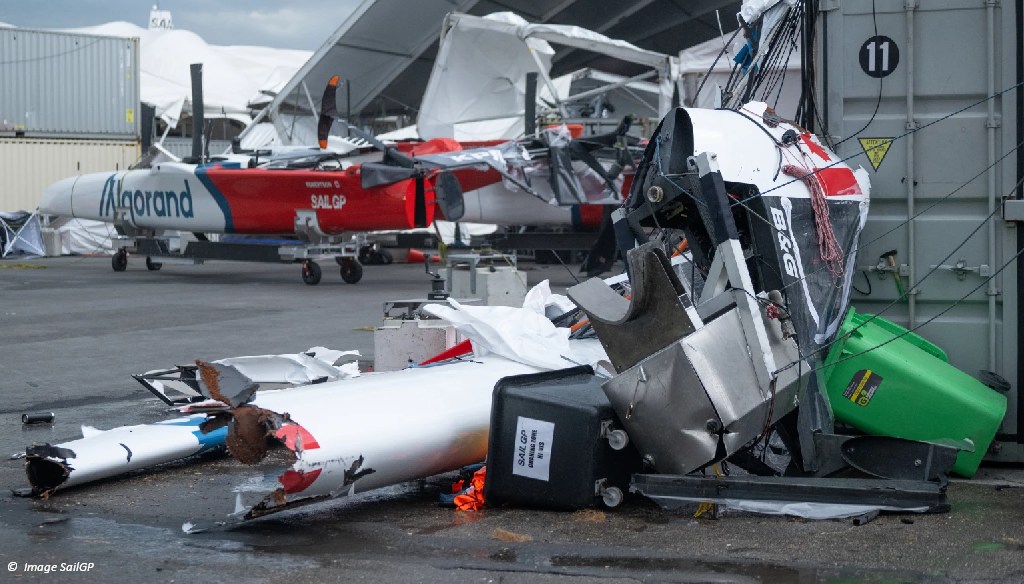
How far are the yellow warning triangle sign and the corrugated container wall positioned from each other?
2873cm

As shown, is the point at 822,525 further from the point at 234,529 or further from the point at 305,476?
the point at 234,529

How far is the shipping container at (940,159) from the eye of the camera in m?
5.86

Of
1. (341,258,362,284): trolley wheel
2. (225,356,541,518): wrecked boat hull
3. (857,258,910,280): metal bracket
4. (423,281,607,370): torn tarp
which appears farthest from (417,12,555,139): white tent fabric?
(225,356,541,518): wrecked boat hull

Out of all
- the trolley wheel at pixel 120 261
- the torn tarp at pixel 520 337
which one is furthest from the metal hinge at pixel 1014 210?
the trolley wheel at pixel 120 261

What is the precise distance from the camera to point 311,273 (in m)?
18.1

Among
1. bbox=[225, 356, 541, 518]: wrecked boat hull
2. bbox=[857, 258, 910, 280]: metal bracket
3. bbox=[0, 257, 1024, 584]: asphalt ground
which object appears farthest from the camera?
bbox=[857, 258, 910, 280]: metal bracket

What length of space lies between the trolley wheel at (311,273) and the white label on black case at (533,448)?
43.7 ft

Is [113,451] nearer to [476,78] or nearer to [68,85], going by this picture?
[476,78]

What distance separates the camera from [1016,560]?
14.0ft

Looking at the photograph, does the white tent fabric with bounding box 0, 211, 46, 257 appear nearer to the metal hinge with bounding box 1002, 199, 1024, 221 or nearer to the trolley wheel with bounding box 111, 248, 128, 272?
the trolley wheel with bounding box 111, 248, 128, 272

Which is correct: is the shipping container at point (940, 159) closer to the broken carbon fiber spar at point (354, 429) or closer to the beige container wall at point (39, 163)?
the broken carbon fiber spar at point (354, 429)

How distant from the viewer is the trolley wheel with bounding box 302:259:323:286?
18.0 metres

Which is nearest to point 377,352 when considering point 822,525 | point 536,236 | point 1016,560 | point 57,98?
point 822,525

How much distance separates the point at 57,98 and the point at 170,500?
2947 centimetres
